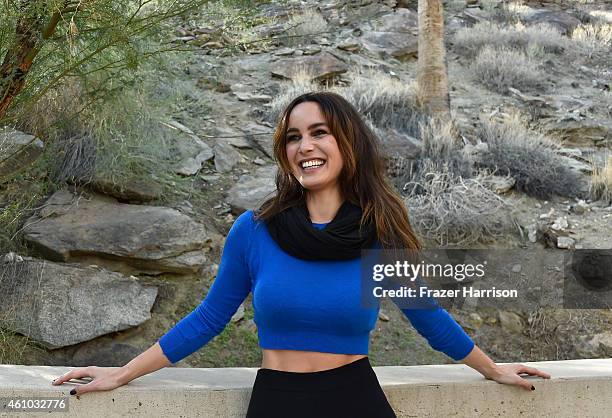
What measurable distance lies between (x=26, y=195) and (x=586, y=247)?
505 cm

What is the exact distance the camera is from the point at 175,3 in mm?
4234

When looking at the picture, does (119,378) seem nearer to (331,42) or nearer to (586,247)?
(586,247)

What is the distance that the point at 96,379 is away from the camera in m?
2.40

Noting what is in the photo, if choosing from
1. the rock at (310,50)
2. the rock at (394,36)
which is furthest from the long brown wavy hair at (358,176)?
the rock at (394,36)

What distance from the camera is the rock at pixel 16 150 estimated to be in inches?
198

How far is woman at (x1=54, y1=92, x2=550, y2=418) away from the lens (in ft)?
7.27

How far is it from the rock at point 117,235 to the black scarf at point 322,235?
10.9 feet

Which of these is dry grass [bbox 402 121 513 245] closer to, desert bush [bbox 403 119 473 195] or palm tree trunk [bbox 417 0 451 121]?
desert bush [bbox 403 119 473 195]

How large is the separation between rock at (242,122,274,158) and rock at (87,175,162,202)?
1672 millimetres

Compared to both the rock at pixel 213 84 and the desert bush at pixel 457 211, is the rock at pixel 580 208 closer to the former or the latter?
the desert bush at pixel 457 211

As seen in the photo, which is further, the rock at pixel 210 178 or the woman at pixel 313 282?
the rock at pixel 210 178

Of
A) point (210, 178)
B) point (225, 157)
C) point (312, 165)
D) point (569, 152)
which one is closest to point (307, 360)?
point (312, 165)

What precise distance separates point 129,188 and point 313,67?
4960 mm

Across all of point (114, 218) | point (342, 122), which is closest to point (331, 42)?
point (114, 218)
